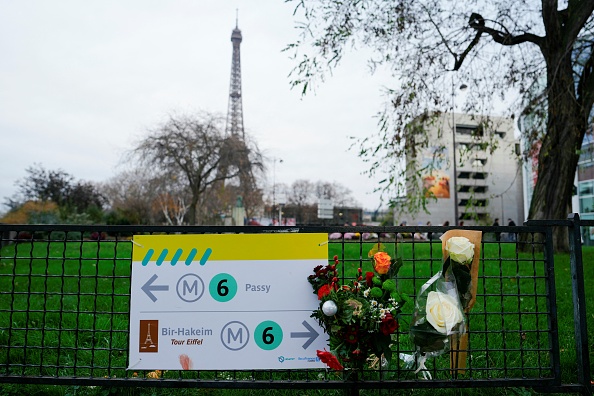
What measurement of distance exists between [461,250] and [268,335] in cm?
119

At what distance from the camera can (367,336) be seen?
2.38 metres

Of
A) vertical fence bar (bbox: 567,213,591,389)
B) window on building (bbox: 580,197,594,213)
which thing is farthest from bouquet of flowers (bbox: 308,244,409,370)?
window on building (bbox: 580,197,594,213)

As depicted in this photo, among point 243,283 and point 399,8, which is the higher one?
point 399,8

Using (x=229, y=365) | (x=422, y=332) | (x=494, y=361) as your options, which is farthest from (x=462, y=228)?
(x=229, y=365)

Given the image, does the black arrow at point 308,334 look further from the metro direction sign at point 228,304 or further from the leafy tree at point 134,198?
the leafy tree at point 134,198

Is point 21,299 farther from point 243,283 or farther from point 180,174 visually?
point 180,174

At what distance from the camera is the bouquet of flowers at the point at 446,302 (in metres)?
2.44

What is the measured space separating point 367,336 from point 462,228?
899 mm

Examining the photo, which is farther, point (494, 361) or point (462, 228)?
point (494, 361)

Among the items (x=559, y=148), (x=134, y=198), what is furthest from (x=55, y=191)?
(x=559, y=148)

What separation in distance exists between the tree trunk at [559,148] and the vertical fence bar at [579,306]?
6.26 m

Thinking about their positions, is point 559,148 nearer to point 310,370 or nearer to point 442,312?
point 442,312

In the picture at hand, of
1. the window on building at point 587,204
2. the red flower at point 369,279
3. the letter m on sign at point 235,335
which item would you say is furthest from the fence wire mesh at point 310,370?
the window on building at point 587,204

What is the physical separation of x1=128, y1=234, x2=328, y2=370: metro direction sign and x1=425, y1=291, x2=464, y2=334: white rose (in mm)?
605
